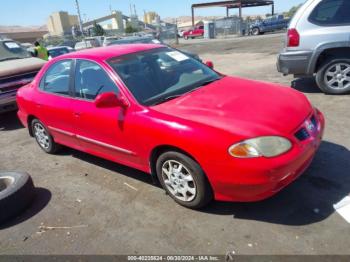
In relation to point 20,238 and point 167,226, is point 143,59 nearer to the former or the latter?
point 167,226

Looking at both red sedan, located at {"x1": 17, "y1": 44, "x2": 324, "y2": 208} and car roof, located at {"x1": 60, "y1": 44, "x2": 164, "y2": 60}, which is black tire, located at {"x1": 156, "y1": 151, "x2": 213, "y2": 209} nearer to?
red sedan, located at {"x1": 17, "y1": 44, "x2": 324, "y2": 208}

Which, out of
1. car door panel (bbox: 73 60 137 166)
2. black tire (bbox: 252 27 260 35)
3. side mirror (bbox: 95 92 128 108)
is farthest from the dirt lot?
black tire (bbox: 252 27 260 35)

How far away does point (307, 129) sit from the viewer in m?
3.37

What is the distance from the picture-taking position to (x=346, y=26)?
245 inches

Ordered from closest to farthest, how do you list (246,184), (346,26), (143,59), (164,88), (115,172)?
(246,184)
(164,88)
(143,59)
(115,172)
(346,26)

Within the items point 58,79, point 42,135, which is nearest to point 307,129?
point 58,79

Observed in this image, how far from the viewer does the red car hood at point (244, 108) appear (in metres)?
3.14

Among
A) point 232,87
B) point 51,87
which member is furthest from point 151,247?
point 51,87

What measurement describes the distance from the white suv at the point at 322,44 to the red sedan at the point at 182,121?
9.09ft

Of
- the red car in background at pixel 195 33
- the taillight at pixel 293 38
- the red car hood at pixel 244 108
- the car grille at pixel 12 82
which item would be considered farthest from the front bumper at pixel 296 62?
→ the red car in background at pixel 195 33

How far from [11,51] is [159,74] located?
6791 mm

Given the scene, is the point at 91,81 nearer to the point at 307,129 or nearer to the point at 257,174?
the point at 257,174

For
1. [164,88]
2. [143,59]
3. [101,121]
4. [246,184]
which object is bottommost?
[246,184]

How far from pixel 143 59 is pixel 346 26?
A: 4112mm
